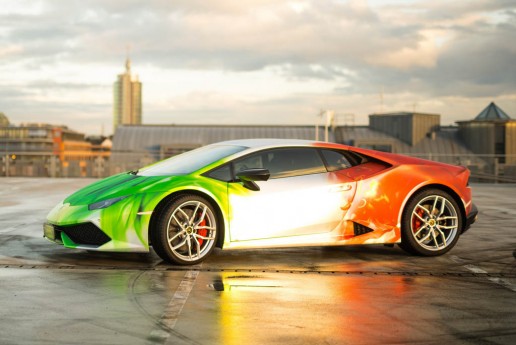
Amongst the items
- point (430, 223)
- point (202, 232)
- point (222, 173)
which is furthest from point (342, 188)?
point (202, 232)

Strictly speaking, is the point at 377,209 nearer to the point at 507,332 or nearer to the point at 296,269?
the point at 296,269

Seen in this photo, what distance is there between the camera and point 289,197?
7277 mm

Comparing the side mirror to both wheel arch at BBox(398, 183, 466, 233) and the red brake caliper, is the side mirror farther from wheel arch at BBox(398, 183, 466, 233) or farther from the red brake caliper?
wheel arch at BBox(398, 183, 466, 233)

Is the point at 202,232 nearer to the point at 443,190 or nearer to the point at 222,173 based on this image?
the point at 222,173

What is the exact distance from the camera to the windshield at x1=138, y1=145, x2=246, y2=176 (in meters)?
7.31

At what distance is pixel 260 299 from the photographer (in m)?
5.38

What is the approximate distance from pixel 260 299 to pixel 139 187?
2.10 meters

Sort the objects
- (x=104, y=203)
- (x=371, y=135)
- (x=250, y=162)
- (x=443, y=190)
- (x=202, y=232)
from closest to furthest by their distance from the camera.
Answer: (x=104, y=203), (x=202, y=232), (x=250, y=162), (x=443, y=190), (x=371, y=135)

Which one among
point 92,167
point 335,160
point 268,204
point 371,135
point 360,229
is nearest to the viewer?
point 268,204

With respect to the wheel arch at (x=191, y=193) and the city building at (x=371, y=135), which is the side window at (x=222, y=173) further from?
the city building at (x=371, y=135)

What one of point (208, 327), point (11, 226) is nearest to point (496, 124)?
point (11, 226)

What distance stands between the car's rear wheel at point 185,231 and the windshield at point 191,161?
0.38 metres

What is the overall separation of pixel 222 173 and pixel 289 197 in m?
0.69

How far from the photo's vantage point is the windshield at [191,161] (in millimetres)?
7312
